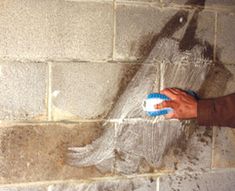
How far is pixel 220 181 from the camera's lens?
2.87m

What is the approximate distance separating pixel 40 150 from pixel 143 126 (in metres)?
0.85

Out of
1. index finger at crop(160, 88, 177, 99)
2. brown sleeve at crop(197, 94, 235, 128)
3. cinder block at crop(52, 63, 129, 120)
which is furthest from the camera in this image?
index finger at crop(160, 88, 177, 99)

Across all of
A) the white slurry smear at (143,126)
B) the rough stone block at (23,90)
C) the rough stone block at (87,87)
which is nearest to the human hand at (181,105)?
the white slurry smear at (143,126)

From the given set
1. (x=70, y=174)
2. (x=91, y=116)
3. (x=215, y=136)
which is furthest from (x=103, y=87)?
(x=215, y=136)

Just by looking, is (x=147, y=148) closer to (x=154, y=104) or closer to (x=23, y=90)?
(x=154, y=104)

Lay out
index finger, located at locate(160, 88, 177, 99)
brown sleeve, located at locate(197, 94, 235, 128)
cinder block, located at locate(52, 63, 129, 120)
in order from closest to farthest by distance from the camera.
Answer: brown sleeve, located at locate(197, 94, 235, 128) → cinder block, located at locate(52, 63, 129, 120) → index finger, located at locate(160, 88, 177, 99)

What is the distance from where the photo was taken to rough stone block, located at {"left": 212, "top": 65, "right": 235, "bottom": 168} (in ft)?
9.18

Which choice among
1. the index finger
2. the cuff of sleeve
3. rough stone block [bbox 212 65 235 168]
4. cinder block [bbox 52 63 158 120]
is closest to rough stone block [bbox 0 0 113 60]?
cinder block [bbox 52 63 158 120]

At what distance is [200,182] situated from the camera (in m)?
2.82

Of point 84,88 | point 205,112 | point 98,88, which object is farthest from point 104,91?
point 205,112

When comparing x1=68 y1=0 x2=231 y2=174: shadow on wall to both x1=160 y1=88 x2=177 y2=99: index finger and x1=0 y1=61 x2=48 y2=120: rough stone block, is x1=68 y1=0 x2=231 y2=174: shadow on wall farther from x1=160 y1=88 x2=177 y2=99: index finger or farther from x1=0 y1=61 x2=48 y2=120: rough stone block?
x1=0 y1=61 x2=48 y2=120: rough stone block

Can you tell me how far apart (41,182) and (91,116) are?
0.64 meters

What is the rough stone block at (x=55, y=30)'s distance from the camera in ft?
7.31

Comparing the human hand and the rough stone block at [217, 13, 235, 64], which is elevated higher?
the rough stone block at [217, 13, 235, 64]
